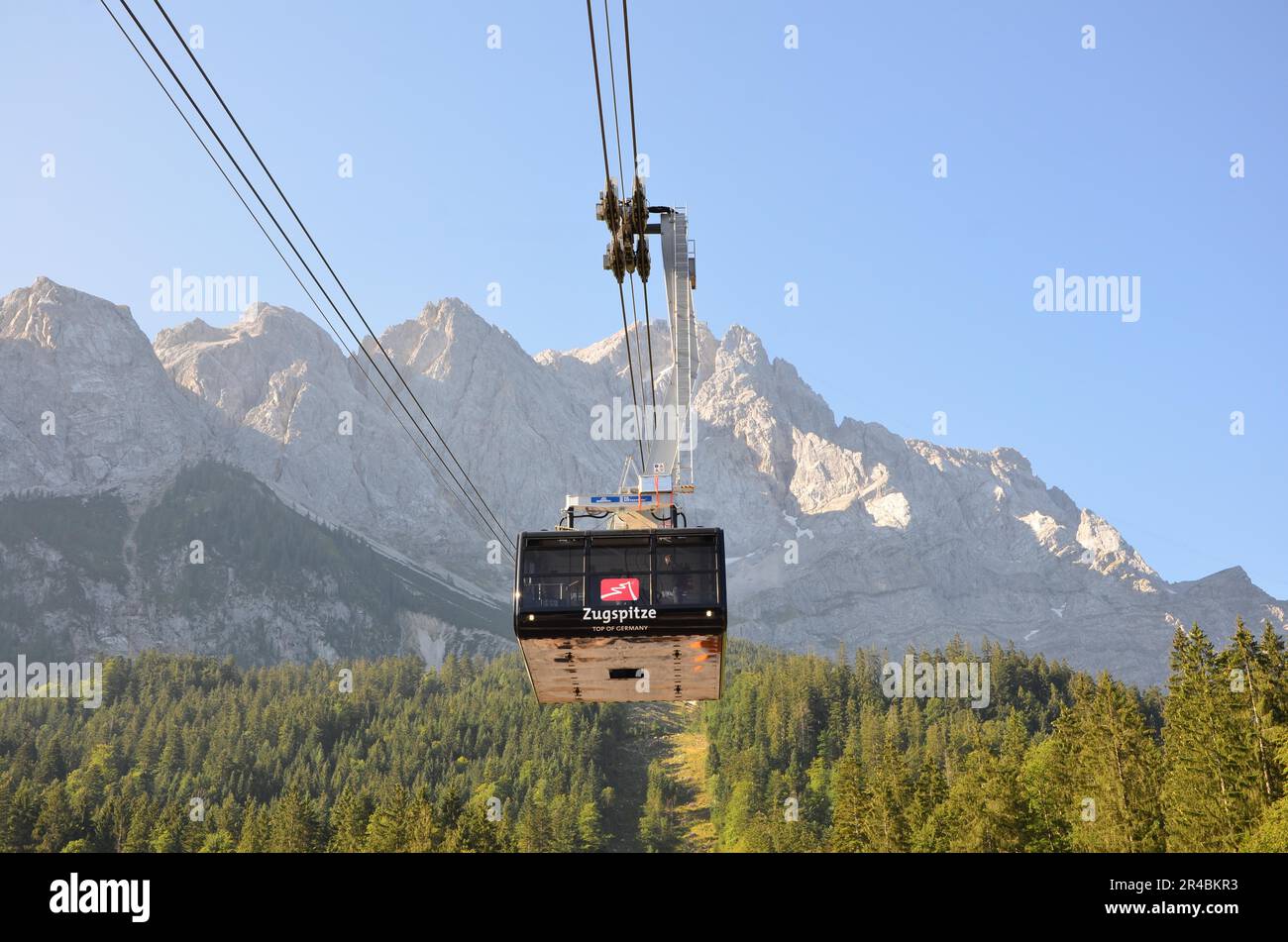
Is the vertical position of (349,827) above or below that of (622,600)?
below

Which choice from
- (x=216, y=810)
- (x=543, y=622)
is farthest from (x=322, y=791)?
(x=543, y=622)

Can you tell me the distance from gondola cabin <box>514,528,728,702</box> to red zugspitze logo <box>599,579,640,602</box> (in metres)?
0.02

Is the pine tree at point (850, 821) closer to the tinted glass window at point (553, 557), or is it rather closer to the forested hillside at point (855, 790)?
the forested hillside at point (855, 790)

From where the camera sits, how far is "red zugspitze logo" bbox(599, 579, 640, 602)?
32.3 metres

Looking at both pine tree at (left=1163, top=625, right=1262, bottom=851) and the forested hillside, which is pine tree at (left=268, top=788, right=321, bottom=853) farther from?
pine tree at (left=1163, top=625, right=1262, bottom=851)

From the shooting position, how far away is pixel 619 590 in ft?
106

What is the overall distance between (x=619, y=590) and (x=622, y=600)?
26cm

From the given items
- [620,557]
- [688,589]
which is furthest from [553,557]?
[688,589]

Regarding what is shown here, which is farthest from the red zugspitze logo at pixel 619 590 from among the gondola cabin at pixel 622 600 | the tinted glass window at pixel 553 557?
the tinted glass window at pixel 553 557

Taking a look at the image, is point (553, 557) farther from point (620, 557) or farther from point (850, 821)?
point (850, 821)
